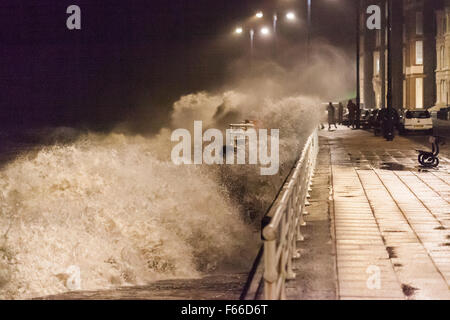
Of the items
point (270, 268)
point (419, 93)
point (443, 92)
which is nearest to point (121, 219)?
point (270, 268)

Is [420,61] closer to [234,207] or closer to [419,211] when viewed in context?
[234,207]

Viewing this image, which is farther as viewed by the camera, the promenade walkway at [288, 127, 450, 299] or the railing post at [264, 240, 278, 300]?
the promenade walkway at [288, 127, 450, 299]

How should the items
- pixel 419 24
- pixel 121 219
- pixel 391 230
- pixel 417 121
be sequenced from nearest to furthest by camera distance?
pixel 391 230
pixel 121 219
pixel 417 121
pixel 419 24

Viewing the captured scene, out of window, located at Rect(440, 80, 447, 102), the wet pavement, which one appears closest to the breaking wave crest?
the wet pavement

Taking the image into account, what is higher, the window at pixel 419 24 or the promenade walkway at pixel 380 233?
the window at pixel 419 24

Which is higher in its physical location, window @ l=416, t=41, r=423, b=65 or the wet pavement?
window @ l=416, t=41, r=423, b=65

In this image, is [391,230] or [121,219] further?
[121,219]

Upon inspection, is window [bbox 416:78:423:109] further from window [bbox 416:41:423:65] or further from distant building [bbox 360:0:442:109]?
window [bbox 416:41:423:65]

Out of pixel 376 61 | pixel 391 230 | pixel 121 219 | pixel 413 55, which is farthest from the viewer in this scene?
pixel 376 61

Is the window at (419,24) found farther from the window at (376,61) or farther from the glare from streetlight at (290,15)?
the glare from streetlight at (290,15)

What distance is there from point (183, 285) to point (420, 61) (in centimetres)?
6004

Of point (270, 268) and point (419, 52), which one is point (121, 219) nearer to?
point (270, 268)

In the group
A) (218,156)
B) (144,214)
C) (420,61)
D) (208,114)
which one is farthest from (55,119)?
(144,214)

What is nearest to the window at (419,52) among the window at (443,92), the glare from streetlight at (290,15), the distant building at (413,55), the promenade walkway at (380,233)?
the distant building at (413,55)
